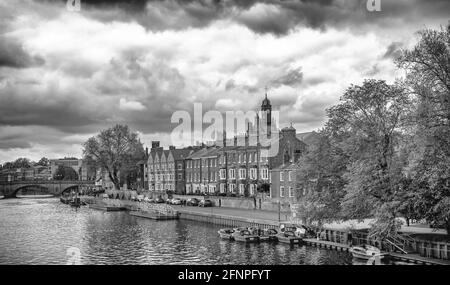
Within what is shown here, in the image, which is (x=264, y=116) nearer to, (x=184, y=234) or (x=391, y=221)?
(x=184, y=234)

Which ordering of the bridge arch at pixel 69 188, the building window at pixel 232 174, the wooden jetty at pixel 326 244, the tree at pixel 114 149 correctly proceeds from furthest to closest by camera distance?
the bridge arch at pixel 69 188, the tree at pixel 114 149, the building window at pixel 232 174, the wooden jetty at pixel 326 244

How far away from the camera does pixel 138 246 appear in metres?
54.0

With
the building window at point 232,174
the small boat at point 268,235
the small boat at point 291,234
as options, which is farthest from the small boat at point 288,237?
the building window at point 232,174

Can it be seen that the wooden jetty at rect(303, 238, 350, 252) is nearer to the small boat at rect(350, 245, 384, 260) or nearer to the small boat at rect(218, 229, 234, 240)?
the small boat at rect(350, 245, 384, 260)

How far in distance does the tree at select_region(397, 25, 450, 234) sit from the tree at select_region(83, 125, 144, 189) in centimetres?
9831

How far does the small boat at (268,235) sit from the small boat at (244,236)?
2.23 ft

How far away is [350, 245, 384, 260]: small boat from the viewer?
40531mm

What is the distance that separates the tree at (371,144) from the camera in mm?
40719

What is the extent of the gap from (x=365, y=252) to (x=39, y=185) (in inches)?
5642

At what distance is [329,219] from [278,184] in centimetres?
3210

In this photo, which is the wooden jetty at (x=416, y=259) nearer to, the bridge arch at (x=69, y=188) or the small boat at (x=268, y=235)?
the small boat at (x=268, y=235)

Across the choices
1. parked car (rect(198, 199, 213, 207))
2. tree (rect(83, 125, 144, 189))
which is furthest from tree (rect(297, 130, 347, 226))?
tree (rect(83, 125, 144, 189))

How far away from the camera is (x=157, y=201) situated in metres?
104
